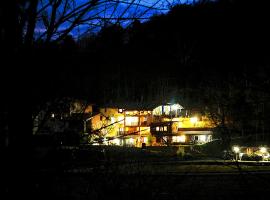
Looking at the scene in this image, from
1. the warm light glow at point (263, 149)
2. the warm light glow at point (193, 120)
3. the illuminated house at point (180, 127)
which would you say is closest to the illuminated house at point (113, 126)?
the illuminated house at point (180, 127)

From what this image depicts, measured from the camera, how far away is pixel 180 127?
3469 cm

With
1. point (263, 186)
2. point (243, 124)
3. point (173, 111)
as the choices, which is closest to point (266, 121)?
point (243, 124)

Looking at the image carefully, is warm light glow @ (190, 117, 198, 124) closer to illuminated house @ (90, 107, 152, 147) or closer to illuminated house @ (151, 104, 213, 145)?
illuminated house @ (151, 104, 213, 145)

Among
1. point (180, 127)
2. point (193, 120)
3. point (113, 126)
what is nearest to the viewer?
point (113, 126)

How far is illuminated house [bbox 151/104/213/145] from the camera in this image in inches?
1307

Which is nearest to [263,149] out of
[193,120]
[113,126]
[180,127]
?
[193,120]

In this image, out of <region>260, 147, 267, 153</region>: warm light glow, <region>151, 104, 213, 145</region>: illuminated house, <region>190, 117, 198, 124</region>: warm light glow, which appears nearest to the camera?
<region>260, 147, 267, 153</region>: warm light glow

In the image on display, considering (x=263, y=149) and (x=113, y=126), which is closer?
(x=113, y=126)

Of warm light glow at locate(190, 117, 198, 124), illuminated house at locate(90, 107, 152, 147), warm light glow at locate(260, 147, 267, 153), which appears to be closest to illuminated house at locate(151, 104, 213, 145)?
warm light glow at locate(190, 117, 198, 124)

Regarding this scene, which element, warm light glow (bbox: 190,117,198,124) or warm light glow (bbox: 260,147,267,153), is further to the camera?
warm light glow (bbox: 190,117,198,124)

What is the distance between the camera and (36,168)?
207 centimetres

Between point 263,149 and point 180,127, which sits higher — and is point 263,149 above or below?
below

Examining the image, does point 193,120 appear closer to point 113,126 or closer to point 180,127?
point 180,127

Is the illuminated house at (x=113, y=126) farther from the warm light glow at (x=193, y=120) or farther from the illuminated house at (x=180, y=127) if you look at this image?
the warm light glow at (x=193, y=120)
